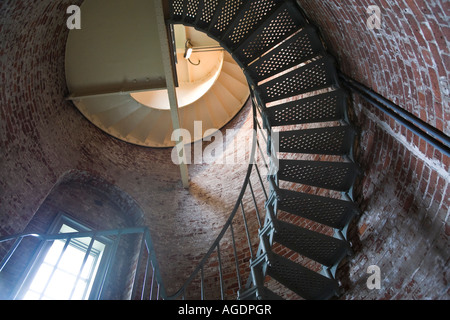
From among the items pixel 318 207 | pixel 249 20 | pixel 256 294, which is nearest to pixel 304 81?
pixel 249 20

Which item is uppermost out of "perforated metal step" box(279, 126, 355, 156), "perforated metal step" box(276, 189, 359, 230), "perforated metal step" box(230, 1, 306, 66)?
"perforated metal step" box(230, 1, 306, 66)

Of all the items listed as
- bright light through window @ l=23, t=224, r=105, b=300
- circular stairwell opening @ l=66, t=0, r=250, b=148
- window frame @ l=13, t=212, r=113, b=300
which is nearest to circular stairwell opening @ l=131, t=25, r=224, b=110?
circular stairwell opening @ l=66, t=0, r=250, b=148

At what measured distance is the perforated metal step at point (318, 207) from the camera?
3375 mm

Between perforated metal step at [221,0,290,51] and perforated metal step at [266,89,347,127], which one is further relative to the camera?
perforated metal step at [221,0,290,51]

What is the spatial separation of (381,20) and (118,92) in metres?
4.58

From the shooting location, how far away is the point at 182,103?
26.2 feet

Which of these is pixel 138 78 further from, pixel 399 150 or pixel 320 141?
pixel 399 150

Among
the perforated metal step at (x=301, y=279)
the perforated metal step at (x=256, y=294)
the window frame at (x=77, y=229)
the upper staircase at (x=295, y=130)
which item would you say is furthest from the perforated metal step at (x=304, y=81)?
the window frame at (x=77, y=229)

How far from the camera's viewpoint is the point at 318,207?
11.5 feet

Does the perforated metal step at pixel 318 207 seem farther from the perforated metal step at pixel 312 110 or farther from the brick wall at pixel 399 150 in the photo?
the perforated metal step at pixel 312 110

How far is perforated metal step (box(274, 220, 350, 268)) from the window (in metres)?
2.20

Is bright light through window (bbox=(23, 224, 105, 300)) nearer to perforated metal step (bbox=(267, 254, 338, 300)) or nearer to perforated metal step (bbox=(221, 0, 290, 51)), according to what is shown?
perforated metal step (bbox=(267, 254, 338, 300))

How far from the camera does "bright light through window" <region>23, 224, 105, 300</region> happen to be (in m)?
4.03
